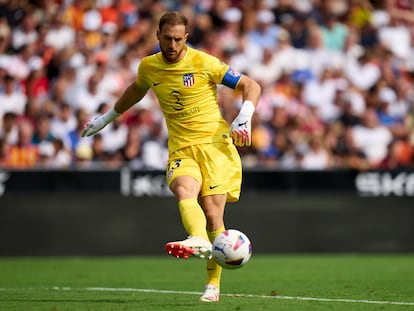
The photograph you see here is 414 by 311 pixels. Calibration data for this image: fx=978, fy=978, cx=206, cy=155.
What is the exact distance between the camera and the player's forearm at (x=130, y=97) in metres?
9.80

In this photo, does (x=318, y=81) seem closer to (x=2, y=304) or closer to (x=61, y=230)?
(x=61, y=230)

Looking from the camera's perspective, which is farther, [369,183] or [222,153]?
[369,183]

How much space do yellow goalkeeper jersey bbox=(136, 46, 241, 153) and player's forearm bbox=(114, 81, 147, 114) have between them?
0.94ft

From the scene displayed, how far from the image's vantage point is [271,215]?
17531mm

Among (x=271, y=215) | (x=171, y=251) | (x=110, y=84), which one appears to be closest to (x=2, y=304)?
(x=171, y=251)

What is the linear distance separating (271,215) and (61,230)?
3730 mm

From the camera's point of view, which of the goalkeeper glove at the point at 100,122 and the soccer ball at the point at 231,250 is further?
the goalkeeper glove at the point at 100,122

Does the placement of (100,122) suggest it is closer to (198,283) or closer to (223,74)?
(223,74)

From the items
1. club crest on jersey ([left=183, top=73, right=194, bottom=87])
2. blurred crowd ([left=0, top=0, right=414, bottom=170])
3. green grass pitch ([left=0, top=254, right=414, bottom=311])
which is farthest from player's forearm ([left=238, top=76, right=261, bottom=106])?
blurred crowd ([left=0, top=0, right=414, bottom=170])

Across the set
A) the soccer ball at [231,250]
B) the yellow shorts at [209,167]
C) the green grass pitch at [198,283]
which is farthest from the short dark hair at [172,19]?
the green grass pitch at [198,283]

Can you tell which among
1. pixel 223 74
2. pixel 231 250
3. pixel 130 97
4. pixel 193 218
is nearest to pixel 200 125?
pixel 223 74

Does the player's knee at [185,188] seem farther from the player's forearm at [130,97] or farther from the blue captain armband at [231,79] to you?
the player's forearm at [130,97]

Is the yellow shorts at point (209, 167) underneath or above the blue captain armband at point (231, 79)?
underneath

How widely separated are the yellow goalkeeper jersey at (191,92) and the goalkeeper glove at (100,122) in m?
0.79
